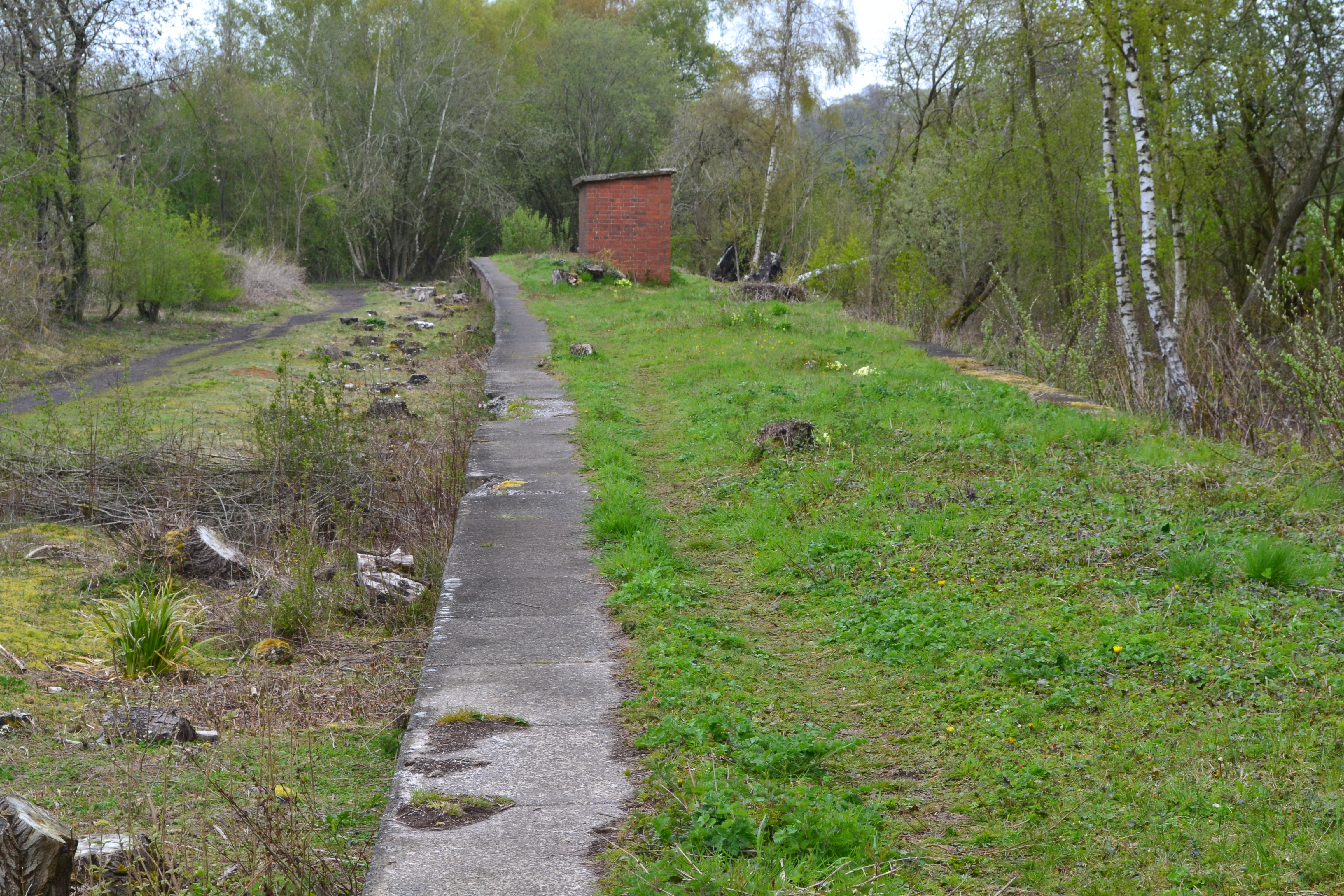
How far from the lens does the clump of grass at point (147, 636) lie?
4699mm

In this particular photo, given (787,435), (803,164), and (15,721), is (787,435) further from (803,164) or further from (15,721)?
(803,164)

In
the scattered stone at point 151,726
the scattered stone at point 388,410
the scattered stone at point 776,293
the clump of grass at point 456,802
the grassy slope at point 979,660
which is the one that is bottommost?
the scattered stone at point 151,726

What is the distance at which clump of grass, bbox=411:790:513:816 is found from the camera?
9.52 ft

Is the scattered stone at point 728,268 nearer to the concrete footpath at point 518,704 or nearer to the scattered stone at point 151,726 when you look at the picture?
the concrete footpath at point 518,704

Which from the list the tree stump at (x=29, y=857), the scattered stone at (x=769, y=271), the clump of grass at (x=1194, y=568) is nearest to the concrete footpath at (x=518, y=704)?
the tree stump at (x=29, y=857)

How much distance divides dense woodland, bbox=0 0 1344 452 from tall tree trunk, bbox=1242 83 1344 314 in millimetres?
83

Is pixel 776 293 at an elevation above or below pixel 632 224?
below

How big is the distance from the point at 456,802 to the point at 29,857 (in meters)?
1.04

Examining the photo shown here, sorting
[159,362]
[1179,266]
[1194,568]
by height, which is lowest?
[1194,568]

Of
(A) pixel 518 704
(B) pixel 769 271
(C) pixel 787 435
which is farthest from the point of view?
(B) pixel 769 271

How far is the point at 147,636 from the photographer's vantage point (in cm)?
473

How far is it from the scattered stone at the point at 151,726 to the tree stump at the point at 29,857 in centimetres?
113

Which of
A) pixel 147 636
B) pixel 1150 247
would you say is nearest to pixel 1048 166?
pixel 1150 247

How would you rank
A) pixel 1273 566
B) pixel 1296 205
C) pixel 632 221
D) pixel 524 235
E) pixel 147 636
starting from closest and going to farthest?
pixel 1273 566
pixel 147 636
pixel 1296 205
pixel 632 221
pixel 524 235
